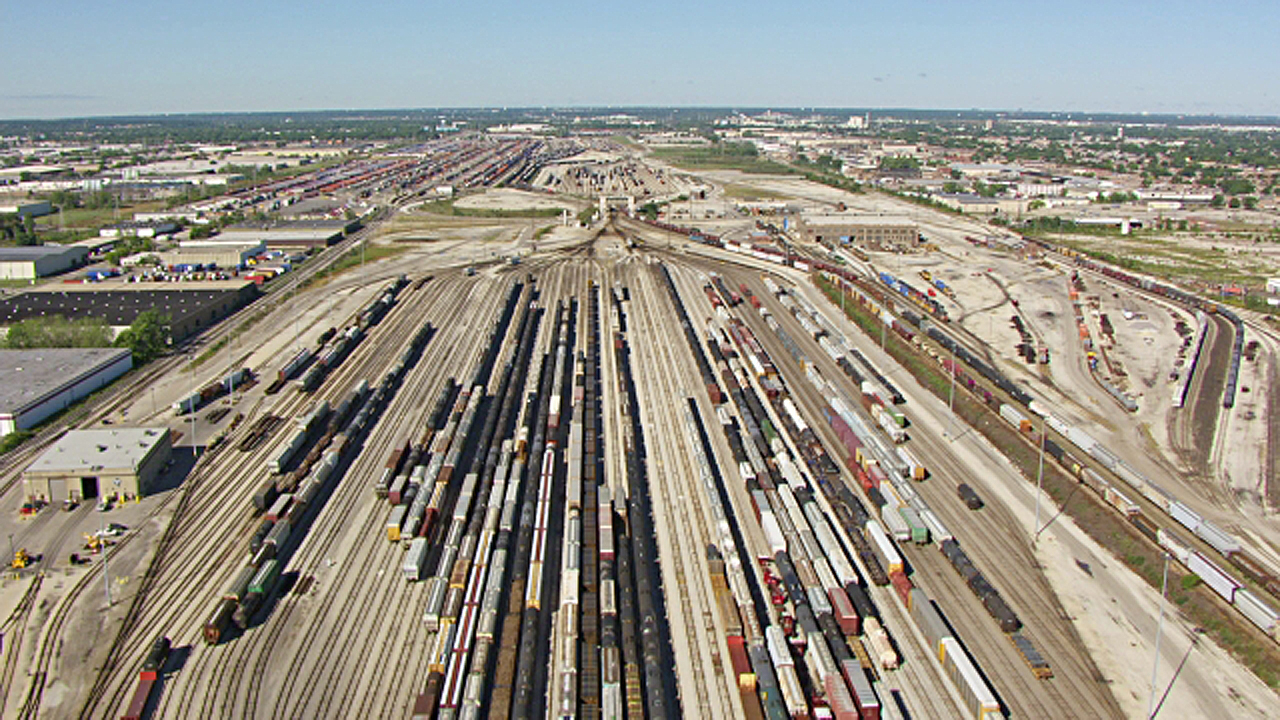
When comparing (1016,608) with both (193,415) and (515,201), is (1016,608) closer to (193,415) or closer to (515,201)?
(193,415)

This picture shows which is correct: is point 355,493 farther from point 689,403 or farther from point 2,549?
point 689,403

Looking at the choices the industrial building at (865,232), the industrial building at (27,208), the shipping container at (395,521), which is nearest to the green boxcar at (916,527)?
the shipping container at (395,521)

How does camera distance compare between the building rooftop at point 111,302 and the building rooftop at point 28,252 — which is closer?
the building rooftop at point 111,302

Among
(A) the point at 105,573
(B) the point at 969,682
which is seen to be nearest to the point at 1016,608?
(B) the point at 969,682

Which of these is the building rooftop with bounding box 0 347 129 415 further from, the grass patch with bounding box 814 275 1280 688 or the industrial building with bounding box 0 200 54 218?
the industrial building with bounding box 0 200 54 218

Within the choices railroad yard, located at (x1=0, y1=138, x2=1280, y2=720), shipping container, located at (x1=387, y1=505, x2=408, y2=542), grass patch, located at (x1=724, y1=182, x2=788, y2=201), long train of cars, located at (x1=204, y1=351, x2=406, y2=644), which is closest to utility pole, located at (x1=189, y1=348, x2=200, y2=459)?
railroad yard, located at (x1=0, y1=138, x2=1280, y2=720)

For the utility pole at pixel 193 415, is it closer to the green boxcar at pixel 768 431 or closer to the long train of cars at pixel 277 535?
the long train of cars at pixel 277 535

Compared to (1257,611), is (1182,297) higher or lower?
higher
